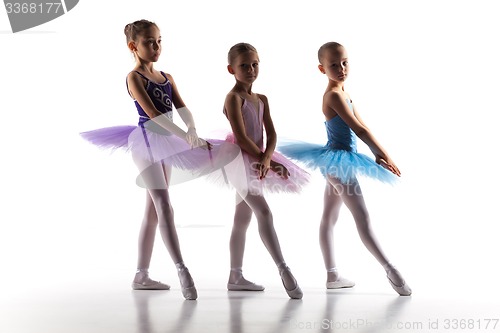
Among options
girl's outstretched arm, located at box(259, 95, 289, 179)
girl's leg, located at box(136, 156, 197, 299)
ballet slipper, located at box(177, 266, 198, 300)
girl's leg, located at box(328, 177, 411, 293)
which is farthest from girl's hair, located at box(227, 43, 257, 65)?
ballet slipper, located at box(177, 266, 198, 300)

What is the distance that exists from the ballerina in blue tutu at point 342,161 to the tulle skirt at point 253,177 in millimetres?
78

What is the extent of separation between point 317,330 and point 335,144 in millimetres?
1128

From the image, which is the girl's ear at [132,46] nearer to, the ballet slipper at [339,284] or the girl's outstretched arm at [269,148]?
the girl's outstretched arm at [269,148]

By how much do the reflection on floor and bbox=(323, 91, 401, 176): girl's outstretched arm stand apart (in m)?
0.60

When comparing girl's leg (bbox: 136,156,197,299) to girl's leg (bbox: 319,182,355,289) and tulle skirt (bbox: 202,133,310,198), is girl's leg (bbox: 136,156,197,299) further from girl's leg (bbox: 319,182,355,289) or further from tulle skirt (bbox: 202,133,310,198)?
girl's leg (bbox: 319,182,355,289)

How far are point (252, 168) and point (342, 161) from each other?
41 cm

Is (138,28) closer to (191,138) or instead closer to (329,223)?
(191,138)

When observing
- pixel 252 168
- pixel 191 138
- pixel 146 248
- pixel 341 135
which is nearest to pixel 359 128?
pixel 341 135

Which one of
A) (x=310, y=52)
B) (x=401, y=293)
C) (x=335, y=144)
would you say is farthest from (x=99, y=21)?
(x=401, y=293)

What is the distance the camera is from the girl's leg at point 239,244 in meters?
4.05

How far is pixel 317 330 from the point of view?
3.15 meters

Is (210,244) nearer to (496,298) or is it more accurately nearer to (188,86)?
(188,86)

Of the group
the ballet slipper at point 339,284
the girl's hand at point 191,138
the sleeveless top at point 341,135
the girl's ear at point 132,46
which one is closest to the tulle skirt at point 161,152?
the girl's hand at point 191,138

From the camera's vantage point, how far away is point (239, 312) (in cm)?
350
